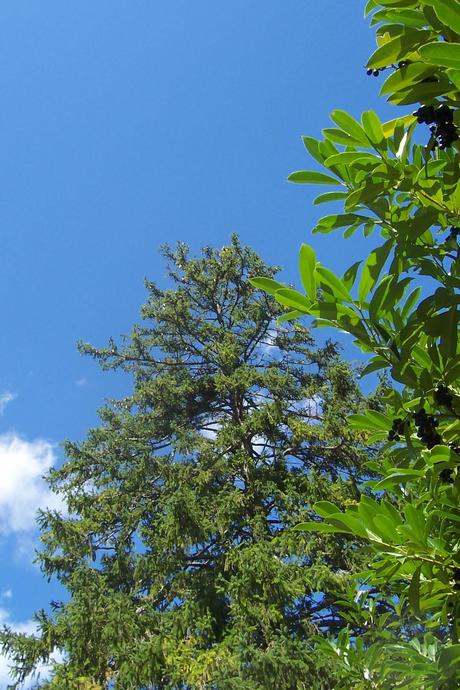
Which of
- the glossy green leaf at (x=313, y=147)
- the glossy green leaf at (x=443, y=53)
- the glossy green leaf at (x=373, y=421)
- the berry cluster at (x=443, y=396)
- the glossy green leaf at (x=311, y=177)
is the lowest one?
the berry cluster at (x=443, y=396)

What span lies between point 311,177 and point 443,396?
2.36 feet

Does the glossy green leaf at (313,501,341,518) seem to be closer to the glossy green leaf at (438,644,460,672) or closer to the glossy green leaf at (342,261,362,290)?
the glossy green leaf at (438,644,460,672)

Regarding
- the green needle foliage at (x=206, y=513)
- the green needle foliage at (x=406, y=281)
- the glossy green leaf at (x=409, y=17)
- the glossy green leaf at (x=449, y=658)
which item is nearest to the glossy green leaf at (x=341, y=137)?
the green needle foliage at (x=406, y=281)

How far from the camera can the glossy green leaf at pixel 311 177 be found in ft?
5.08

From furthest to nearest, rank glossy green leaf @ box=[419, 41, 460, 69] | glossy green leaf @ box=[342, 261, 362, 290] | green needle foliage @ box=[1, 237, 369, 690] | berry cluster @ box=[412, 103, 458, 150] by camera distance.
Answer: green needle foliage @ box=[1, 237, 369, 690] < glossy green leaf @ box=[342, 261, 362, 290] < berry cluster @ box=[412, 103, 458, 150] < glossy green leaf @ box=[419, 41, 460, 69]

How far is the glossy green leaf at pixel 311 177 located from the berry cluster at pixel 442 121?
33 cm

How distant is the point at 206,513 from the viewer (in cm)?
998

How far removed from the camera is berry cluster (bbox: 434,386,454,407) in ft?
4.57

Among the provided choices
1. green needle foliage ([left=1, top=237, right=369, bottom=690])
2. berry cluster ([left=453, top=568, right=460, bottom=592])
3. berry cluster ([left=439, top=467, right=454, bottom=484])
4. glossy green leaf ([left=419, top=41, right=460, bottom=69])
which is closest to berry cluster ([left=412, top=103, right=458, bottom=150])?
glossy green leaf ([left=419, top=41, right=460, bottom=69])

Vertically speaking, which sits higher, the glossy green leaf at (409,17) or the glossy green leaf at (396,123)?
the glossy green leaf at (396,123)

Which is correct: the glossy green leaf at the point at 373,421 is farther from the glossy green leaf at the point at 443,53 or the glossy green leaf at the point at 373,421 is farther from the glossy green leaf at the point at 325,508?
the glossy green leaf at the point at 443,53

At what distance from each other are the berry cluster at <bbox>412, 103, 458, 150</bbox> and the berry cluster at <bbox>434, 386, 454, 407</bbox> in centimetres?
60

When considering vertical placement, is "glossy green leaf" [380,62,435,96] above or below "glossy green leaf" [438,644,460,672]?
above

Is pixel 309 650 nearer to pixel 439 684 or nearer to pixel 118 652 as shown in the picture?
pixel 118 652
